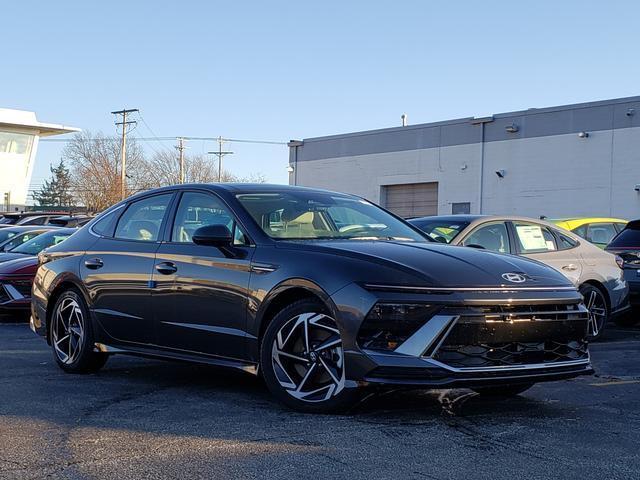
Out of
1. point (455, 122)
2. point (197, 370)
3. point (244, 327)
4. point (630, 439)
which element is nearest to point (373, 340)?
point (244, 327)

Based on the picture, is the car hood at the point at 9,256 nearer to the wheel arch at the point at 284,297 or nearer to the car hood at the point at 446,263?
the wheel arch at the point at 284,297

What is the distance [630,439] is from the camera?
484 cm

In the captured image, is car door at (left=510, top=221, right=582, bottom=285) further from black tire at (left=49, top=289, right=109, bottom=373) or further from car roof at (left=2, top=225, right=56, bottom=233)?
car roof at (left=2, top=225, right=56, bottom=233)

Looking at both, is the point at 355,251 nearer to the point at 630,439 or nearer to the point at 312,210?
the point at 312,210

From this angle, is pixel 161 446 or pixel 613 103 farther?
pixel 613 103

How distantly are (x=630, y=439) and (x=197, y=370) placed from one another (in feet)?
12.5

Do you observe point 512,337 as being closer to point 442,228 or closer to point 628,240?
point 442,228

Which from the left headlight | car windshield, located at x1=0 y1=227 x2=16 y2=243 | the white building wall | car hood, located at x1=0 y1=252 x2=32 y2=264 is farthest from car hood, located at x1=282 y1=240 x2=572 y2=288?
the white building wall

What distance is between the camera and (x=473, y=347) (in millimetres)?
5035

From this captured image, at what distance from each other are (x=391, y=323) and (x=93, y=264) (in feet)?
10.1

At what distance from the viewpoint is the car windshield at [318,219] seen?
6105 millimetres

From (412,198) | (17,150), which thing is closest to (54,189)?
(17,150)

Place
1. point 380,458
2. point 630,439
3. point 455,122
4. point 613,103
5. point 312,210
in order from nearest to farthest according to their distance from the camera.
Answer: point 380,458 → point 630,439 → point 312,210 → point 613,103 → point 455,122

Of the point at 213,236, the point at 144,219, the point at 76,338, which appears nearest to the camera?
the point at 213,236
